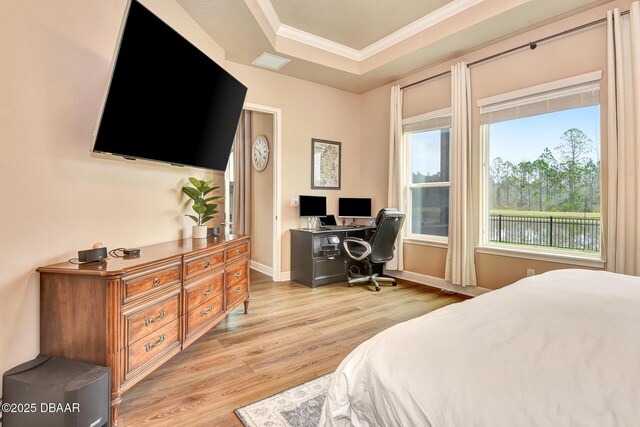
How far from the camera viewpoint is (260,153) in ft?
16.3

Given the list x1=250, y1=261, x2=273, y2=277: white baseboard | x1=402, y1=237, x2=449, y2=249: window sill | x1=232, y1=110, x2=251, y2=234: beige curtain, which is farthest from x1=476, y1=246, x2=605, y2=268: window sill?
x1=232, y1=110, x2=251, y2=234: beige curtain

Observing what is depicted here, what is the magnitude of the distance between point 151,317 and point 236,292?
3.72 feet

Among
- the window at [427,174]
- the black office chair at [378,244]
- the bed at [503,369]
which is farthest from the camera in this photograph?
the window at [427,174]

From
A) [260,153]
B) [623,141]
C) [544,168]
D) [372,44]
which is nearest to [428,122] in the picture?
[372,44]

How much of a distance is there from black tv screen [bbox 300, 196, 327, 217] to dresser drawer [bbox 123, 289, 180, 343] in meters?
2.60

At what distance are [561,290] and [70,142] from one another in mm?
2649

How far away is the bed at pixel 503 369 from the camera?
708 millimetres

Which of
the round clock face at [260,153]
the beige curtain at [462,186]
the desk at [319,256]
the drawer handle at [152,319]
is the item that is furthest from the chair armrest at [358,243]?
the drawer handle at [152,319]

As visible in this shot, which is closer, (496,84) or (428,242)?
(496,84)

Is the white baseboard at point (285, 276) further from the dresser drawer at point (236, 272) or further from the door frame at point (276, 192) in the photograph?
the dresser drawer at point (236, 272)

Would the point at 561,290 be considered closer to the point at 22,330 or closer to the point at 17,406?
the point at 17,406

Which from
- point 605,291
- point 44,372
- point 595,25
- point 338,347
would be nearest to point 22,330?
point 44,372

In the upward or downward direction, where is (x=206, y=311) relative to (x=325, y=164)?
downward

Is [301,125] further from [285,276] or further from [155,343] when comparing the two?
[155,343]
